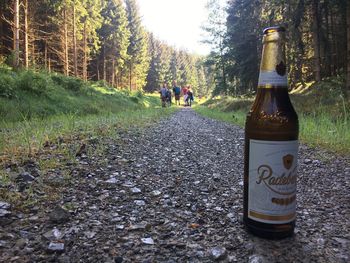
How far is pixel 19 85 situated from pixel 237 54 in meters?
17.2

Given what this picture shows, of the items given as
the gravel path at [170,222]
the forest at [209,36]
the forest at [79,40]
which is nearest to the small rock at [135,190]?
the gravel path at [170,222]

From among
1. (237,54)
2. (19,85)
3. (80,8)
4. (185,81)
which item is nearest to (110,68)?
(80,8)

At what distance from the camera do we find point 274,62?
4.79 feet

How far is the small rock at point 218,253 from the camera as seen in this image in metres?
1.28

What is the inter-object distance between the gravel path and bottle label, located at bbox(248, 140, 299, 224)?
0.16m

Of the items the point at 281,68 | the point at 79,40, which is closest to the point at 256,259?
the point at 281,68

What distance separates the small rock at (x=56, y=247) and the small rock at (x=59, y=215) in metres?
0.24

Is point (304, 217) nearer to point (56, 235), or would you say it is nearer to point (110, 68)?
point (56, 235)

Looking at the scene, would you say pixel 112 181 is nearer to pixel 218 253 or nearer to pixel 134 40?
pixel 218 253

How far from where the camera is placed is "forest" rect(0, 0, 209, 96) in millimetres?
19094

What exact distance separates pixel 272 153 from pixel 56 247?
116 cm

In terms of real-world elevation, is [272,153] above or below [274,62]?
below

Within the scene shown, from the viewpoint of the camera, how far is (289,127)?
56.1 inches

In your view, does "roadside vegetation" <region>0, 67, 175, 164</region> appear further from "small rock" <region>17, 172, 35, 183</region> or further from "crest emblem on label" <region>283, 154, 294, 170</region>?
"crest emblem on label" <region>283, 154, 294, 170</region>
